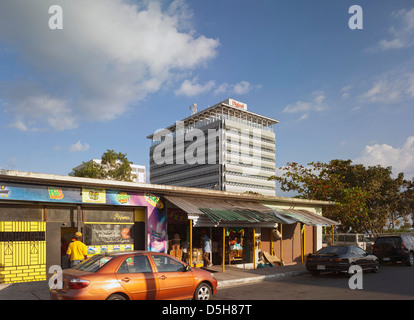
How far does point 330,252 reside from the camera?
1516cm

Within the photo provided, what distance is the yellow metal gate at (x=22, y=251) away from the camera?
38.8 ft

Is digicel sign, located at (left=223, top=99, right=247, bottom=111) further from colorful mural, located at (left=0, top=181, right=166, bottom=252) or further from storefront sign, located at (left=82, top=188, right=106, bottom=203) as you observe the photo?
storefront sign, located at (left=82, top=188, right=106, bottom=203)

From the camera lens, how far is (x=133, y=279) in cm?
791

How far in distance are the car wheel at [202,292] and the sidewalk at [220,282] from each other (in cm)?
340

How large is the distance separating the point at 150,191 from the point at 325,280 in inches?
305

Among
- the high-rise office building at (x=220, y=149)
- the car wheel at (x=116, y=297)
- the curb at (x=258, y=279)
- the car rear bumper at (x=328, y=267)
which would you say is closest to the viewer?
the car wheel at (x=116, y=297)

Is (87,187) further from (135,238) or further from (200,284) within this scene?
(200,284)

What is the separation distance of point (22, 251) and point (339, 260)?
11.7 m

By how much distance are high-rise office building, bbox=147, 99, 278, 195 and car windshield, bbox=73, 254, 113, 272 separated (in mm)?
122778

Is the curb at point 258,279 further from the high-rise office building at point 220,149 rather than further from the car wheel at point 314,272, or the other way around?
the high-rise office building at point 220,149

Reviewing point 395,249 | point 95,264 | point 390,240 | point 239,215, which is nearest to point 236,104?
point 390,240

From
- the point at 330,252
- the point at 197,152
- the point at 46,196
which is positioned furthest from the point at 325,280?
the point at 197,152

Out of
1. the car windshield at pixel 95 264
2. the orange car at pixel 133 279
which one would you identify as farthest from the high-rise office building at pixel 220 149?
the car windshield at pixel 95 264

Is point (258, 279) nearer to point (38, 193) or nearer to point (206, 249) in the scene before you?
point (206, 249)
